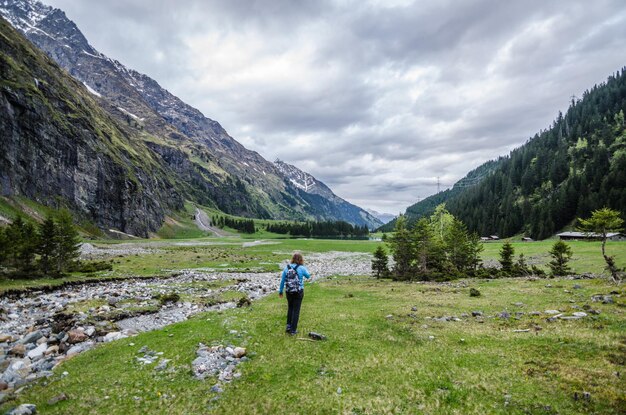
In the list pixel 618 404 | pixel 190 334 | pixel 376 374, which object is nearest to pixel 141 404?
pixel 190 334

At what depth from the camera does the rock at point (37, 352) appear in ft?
44.5

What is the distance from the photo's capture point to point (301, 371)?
11.5m

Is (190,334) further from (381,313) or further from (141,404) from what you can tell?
(381,313)

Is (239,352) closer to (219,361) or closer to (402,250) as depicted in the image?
(219,361)

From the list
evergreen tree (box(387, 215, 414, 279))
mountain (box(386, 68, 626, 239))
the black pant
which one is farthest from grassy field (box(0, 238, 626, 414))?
mountain (box(386, 68, 626, 239))

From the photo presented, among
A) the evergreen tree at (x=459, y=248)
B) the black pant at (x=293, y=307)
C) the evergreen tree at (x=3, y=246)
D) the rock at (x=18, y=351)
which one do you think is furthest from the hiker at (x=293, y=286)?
the evergreen tree at (x=459, y=248)

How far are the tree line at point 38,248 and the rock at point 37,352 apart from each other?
21300 mm

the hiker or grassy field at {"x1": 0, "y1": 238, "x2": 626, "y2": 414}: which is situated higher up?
the hiker

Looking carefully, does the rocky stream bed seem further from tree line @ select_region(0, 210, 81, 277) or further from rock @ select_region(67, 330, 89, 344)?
tree line @ select_region(0, 210, 81, 277)

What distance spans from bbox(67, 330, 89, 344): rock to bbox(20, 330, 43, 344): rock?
1338mm

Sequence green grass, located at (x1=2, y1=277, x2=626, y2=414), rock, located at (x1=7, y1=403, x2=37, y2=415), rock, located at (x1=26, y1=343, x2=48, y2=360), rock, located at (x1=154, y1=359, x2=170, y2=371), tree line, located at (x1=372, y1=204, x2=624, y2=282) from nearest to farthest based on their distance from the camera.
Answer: rock, located at (x1=7, y1=403, x2=37, y2=415) → green grass, located at (x1=2, y1=277, x2=626, y2=414) → rock, located at (x1=154, y1=359, x2=170, y2=371) → rock, located at (x1=26, y1=343, x2=48, y2=360) → tree line, located at (x1=372, y1=204, x2=624, y2=282)

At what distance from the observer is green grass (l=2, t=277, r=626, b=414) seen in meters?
9.03

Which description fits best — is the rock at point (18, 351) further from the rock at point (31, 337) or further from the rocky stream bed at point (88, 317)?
the rock at point (31, 337)

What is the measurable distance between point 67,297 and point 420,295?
3100 centimetres
